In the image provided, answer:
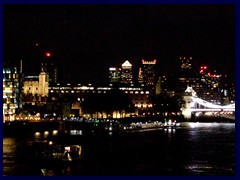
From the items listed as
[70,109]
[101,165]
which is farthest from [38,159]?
[70,109]

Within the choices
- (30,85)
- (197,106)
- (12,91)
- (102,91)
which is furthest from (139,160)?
(197,106)

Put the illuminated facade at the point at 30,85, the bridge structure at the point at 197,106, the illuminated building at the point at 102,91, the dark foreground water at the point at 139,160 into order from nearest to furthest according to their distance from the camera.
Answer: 1. the dark foreground water at the point at 139,160
2. the illuminated facade at the point at 30,85
3. the bridge structure at the point at 197,106
4. the illuminated building at the point at 102,91

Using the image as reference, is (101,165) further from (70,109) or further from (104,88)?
(104,88)

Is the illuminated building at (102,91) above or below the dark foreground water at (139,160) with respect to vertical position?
above

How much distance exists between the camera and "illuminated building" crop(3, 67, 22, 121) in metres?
22.9

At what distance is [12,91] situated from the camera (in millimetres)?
23750

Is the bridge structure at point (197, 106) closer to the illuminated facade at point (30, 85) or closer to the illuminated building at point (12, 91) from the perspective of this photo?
the illuminated facade at point (30, 85)

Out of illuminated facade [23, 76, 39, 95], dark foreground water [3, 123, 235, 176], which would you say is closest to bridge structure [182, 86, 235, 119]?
illuminated facade [23, 76, 39, 95]

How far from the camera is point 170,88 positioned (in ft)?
143

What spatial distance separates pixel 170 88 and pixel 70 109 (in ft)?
57.1

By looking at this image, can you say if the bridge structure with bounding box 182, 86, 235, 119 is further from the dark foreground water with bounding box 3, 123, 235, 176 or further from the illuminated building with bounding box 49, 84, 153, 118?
the dark foreground water with bounding box 3, 123, 235, 176

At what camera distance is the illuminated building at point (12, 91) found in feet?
75.0

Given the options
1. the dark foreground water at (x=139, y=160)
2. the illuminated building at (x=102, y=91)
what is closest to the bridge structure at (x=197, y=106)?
the illuminated building at (x=102, y=91)

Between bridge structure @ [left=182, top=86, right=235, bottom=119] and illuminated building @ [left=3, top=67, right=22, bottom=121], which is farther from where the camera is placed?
bridge structure @ [left=182, top=86, right=235, bottom=119]
